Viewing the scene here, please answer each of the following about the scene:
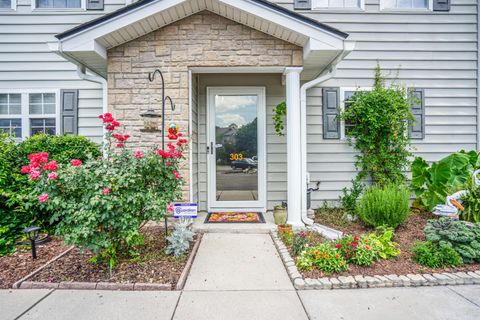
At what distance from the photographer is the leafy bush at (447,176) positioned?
414 centimetres

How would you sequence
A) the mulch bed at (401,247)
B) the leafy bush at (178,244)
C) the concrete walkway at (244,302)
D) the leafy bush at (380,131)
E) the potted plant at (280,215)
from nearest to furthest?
the concrete walkway at (244,302) < the mulch bed at (401,247) < the leafy bush at (178,244) < the potted plant at (280,215) < the leafy bush at (380,131)

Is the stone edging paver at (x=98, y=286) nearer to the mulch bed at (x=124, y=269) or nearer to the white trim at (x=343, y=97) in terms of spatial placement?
the mulch bed at (x=124, y=269)

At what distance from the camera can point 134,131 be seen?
3801mm

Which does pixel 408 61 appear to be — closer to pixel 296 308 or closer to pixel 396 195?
pixel 396 195

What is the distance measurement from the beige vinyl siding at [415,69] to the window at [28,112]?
463 centimetres

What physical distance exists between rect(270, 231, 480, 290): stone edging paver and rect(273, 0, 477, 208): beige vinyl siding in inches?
94.5

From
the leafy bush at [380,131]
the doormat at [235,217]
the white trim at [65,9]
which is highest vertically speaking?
Result: the white trim at [65,9]

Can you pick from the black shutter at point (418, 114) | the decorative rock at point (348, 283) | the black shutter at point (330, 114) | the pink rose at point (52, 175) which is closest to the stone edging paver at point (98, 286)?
the pink rose at point (52, 175)

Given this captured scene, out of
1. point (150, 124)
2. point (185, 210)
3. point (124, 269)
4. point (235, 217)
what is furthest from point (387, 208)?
point (150, 124)

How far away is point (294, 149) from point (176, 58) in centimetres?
212

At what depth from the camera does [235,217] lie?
439 cm

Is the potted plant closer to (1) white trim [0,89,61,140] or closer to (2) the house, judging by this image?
(2) the house

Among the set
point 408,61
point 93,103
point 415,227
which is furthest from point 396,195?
point 93,103

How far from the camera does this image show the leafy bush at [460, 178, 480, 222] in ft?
12.0
